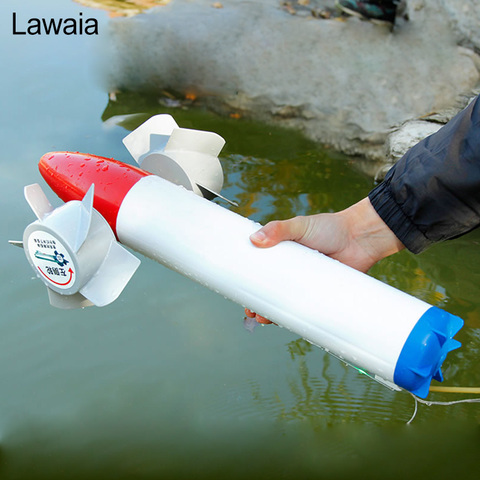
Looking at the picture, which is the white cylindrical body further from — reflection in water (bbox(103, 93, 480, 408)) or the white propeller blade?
reflection in water (bbox(103, 93, 480, 408))

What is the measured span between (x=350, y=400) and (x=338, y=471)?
0.61 ft

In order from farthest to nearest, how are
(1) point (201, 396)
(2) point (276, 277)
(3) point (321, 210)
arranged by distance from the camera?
(3) point (321, 210) → (1) point (201, 396) → (2) point (276, 277)

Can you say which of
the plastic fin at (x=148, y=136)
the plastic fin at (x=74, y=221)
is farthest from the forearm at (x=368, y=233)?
the plastic fin at (x=74, y=221)

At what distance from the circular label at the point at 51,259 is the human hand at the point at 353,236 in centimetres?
41

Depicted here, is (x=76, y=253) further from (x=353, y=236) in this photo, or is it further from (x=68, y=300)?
(x=353, y=236)

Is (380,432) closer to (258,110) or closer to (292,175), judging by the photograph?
(292,175)

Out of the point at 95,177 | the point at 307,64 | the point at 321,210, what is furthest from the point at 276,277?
the point at 307,64

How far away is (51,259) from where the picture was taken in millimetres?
998

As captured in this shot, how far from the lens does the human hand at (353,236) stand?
1.21 metres

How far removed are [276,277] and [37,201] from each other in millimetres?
443

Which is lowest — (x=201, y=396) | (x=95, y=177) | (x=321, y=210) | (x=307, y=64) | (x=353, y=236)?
(x=201, y=396)

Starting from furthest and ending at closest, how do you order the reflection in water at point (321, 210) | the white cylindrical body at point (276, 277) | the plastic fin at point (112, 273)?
1. the reflection in water at point (321, 210)
2. the plastic fin at point (112, 273)
3. the white cylindrical body at point (276, 277)

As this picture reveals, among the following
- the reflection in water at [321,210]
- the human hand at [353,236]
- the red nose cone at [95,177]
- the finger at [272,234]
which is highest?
the finger at [272,234]

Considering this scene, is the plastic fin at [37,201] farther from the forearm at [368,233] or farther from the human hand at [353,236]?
the forearm at [368,233]
